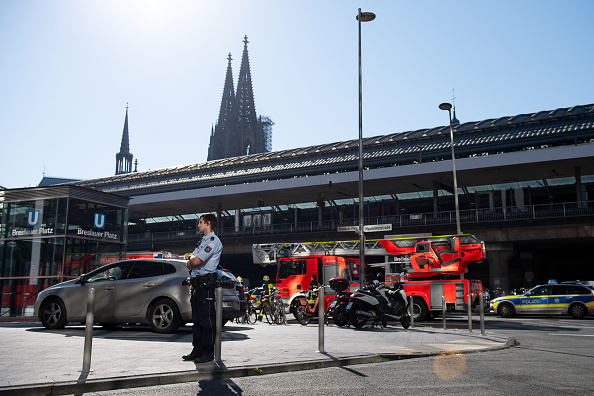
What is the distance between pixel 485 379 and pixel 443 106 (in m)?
27.5

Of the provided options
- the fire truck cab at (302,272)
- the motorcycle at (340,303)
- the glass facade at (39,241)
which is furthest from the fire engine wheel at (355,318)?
the glass facade at (39,241)

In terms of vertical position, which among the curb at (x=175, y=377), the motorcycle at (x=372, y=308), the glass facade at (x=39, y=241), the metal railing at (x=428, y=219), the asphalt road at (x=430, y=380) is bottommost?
the asphalt road at (x=430, y=380)

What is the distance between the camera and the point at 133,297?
1091 centimetres

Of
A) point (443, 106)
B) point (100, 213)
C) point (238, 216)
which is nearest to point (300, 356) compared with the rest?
point (100, 213)

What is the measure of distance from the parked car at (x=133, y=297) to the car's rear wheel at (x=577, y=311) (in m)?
16.8

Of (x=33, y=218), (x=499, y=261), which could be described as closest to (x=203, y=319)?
(x=33, y=218)

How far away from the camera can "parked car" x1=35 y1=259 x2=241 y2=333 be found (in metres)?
10.7

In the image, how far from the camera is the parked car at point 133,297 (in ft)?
35.0

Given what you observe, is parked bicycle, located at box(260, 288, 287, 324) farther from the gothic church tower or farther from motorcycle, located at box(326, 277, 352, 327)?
the gothic church tower

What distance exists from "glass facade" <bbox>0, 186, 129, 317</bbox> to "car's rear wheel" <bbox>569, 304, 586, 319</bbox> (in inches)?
735

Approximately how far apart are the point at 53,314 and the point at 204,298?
605cm

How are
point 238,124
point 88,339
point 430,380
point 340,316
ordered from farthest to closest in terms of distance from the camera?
point 238,124
point 340,316
point 88,339
point 430,380

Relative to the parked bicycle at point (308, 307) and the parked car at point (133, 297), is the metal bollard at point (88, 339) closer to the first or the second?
the parked car at point (133, 297)

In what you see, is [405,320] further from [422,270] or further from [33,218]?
[33,218]
